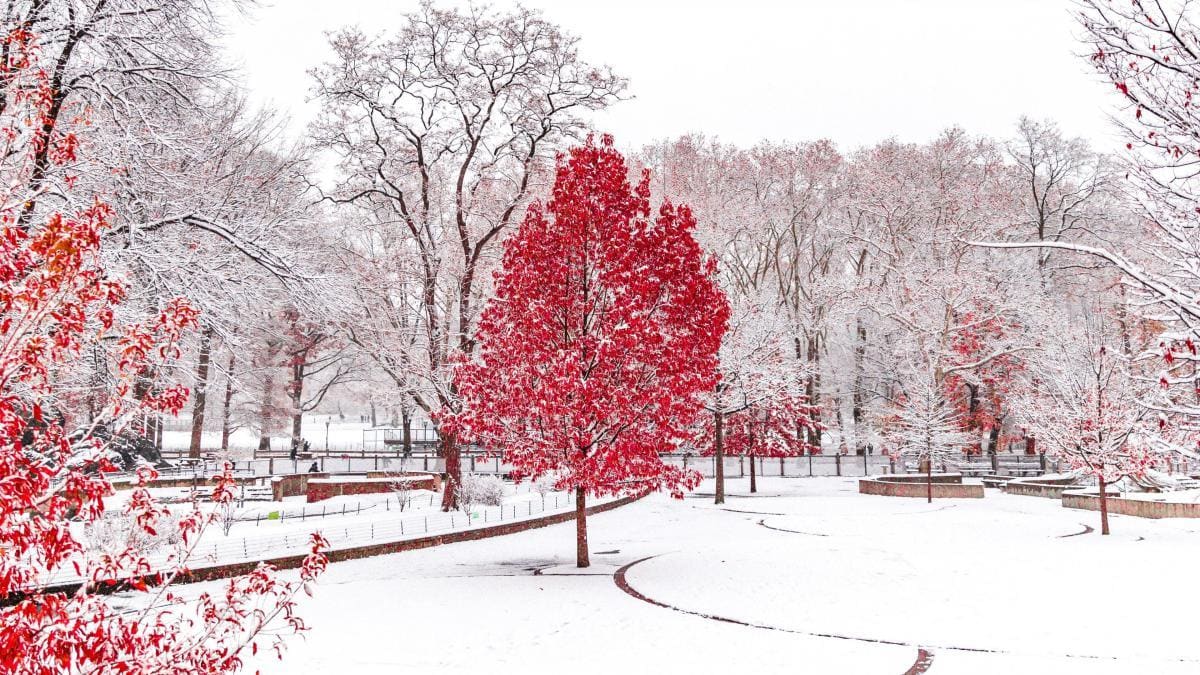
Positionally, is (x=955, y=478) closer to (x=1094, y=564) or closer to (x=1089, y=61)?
(x=1094, y=564)

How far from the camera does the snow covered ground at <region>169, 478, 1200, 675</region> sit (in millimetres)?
9250

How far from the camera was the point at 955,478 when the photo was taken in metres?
33.0

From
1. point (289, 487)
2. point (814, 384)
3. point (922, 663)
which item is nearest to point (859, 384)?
point (814, 384)

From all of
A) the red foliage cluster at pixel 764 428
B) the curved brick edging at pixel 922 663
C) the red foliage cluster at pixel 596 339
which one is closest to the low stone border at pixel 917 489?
the red foliage cluster at pixel 764 428

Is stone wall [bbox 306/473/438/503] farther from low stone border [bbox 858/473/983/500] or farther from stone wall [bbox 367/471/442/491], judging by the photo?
low stone border [bbox 858/473/983/500]

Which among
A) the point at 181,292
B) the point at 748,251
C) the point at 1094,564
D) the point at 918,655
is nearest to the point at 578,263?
the point at 181,292

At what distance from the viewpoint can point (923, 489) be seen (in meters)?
30.0

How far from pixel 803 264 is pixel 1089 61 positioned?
4424cm

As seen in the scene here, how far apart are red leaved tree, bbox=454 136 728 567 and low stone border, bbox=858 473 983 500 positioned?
711 inches

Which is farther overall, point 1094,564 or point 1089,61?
point 1094,564

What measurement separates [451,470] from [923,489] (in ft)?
61.1

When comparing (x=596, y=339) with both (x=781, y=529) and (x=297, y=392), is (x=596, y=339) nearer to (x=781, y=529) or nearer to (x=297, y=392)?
(x=781, y=529)

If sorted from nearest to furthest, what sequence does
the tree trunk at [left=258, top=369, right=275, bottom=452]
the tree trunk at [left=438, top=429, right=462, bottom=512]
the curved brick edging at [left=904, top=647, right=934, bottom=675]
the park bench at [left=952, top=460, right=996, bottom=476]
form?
the curved brick edging at [left=904, top=647, right=934, bottom=675]
the tree trunk at [left=438, top=429, right=462, bottom=512]
the park bench at [left=952, top=460, right=996, bottom=476]
the tree trunk at [left=258, top=369, right=275, bottom=452]

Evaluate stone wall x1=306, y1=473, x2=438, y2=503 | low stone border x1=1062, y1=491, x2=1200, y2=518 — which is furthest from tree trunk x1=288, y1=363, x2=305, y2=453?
low stone border x1=1062, y1=491, x2=1200, y2=518
